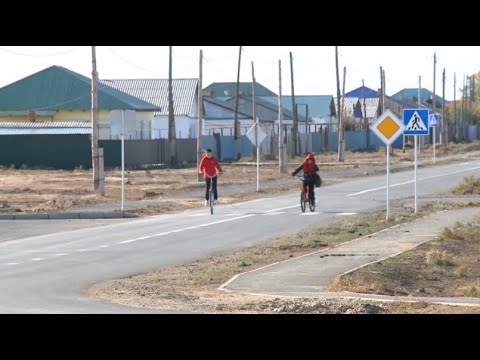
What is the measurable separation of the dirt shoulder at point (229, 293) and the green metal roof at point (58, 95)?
5842 centimetres

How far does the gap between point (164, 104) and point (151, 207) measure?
6264 cm

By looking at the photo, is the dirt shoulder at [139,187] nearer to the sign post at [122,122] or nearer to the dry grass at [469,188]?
the sign post at [122,122]

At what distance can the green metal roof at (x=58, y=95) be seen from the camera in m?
83.2

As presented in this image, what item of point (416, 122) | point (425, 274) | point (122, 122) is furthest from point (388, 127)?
point (425, 274)

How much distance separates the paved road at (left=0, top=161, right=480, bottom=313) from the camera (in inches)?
617

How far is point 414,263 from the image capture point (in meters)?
19.4

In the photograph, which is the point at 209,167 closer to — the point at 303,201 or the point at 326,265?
the point at 303,201

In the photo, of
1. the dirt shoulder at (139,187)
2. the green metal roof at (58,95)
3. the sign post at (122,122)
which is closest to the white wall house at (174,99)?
the green metal roof at (58,95)

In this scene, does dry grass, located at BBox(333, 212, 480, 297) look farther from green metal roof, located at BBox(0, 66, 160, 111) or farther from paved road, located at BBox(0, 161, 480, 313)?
green metal roof, located at BBox(0, 66, 160, 111)

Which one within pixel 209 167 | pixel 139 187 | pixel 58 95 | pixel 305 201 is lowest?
pixel 139 187

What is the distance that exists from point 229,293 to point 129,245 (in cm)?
831

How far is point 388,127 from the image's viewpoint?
1159 inches

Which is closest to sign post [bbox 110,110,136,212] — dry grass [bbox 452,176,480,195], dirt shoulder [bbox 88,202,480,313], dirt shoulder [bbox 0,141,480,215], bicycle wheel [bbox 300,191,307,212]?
dirt shoulder [bbox 0,141,480,215]
